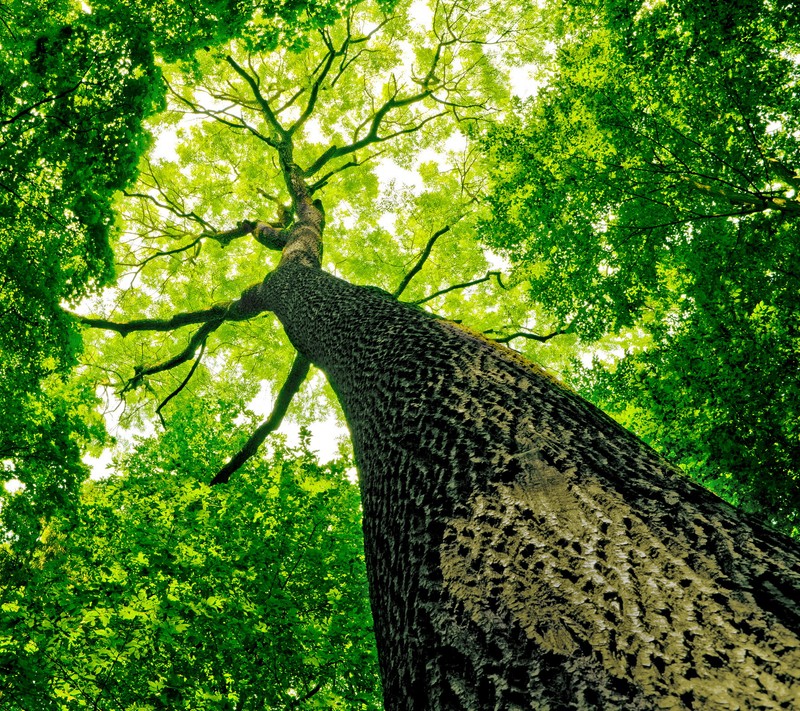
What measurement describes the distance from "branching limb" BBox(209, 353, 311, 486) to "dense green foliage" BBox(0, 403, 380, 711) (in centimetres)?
36

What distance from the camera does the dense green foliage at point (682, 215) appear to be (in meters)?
5.32

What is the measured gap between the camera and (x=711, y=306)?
6.18 meters

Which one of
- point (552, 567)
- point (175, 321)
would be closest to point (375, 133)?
point (175, 321)

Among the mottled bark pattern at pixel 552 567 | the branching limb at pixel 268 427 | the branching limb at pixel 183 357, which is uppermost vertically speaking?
the branching limb at pixel 183 357

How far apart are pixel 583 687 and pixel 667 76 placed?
7.14m

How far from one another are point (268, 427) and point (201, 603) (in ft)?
8.33

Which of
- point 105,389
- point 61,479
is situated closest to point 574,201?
point 61,479

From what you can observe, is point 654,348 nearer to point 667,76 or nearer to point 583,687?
point 667,76

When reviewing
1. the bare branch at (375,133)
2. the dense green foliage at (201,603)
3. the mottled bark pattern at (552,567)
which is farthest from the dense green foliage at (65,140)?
the bare branch at (375,133)

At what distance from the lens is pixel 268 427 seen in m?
7.24

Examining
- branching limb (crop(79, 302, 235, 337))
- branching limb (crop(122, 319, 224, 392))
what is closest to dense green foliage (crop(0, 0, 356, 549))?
branching limb (crop(79, 302, 235, 337))

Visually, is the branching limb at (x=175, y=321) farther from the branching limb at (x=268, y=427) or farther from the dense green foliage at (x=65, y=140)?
the dense green foliage at (x=65, y=140)

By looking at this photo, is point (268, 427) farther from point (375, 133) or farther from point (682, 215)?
point (375, 133)

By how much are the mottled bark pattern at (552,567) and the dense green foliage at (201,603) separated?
4263 millimetres
